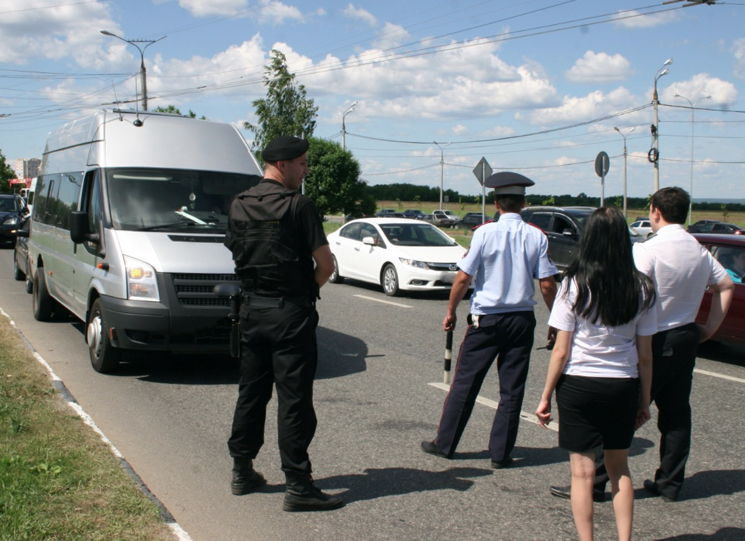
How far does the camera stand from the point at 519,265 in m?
4.87

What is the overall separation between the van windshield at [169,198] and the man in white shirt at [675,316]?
15.4ft

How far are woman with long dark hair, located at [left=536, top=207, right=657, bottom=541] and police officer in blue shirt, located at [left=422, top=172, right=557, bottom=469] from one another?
1.27m

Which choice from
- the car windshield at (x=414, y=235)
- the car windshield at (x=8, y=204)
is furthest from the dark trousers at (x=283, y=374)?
the car windshield at (x=8, y=204)

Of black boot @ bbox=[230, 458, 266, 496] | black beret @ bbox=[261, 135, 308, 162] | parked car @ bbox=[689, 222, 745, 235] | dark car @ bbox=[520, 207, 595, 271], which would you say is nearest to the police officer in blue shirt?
black beret @ bbox=[261, 135, 308, 162]

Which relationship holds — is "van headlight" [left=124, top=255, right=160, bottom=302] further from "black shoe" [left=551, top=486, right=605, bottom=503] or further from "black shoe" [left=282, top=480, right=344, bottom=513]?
"black shoe" [left=551, top=486, right=605, bottom=503]

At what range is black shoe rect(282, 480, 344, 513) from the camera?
4215 millimetres

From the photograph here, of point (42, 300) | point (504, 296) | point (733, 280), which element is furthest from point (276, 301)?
point (42, 300)

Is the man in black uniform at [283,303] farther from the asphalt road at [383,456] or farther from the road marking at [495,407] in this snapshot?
the road marking at [495,407]

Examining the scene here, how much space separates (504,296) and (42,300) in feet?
25.3

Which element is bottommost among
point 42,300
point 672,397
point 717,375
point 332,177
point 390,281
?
point 717,375

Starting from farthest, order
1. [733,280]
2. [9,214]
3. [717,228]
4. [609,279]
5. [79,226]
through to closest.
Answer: [717,228]
[9,214]
[733,280]
[79,226]
[609,279]

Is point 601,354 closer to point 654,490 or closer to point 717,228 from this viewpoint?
point 654,490

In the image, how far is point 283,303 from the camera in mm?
4152

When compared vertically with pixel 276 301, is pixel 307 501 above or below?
below
